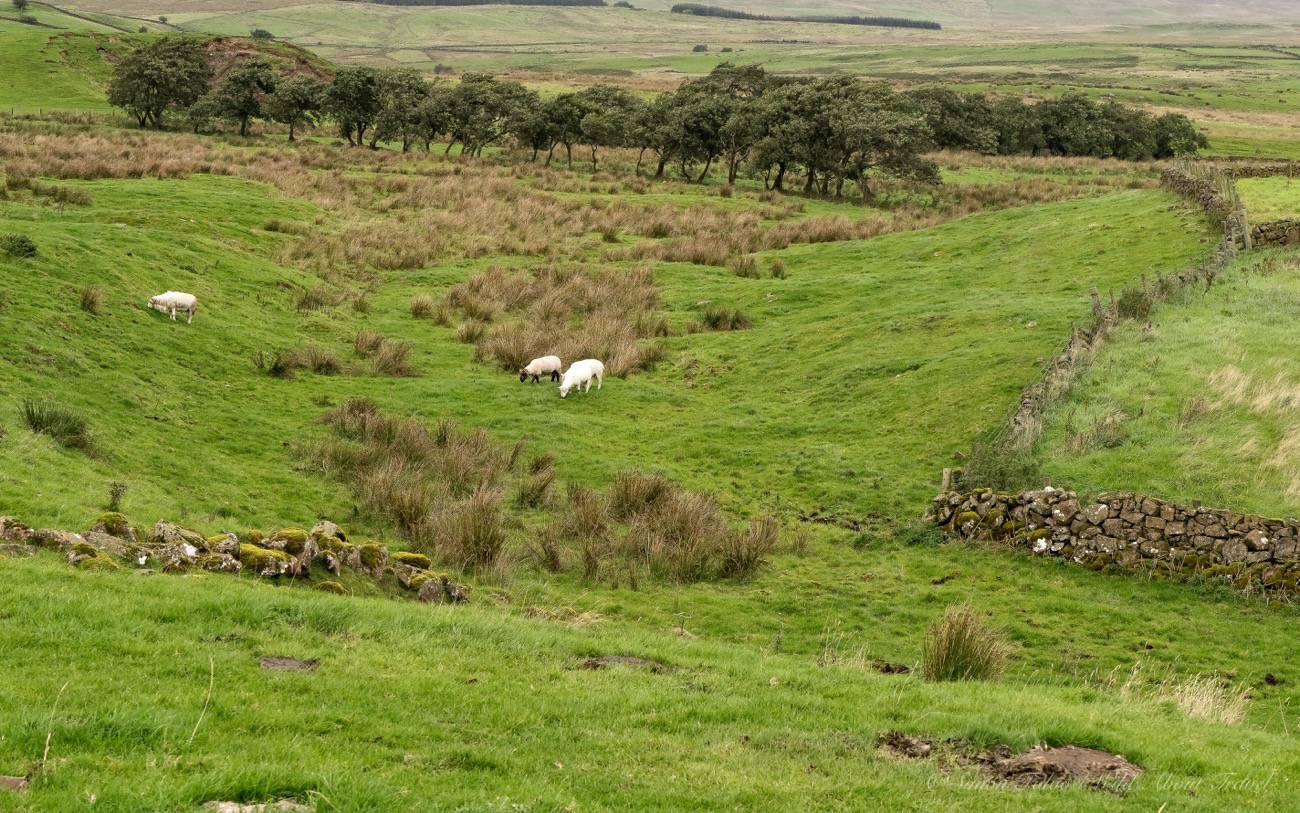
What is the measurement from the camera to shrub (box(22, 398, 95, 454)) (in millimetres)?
15188

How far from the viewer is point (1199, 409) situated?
1794cm

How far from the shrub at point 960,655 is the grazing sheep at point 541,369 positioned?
14.7 metres

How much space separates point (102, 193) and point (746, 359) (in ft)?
72.6

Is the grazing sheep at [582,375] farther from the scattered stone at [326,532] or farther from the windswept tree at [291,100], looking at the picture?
the windswept tree at [291,100]

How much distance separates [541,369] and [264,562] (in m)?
13.2

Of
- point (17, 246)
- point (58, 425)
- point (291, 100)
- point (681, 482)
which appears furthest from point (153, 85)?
point (681, 482)

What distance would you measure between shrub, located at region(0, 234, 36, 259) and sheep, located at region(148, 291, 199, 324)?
247cm

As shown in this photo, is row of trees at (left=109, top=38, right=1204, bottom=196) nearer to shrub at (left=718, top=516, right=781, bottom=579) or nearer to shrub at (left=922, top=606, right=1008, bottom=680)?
shrub at (left=718, top=516, right=781, bottom=579)

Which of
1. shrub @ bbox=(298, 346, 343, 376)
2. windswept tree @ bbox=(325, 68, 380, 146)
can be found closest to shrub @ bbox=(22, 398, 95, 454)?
shrub @ bbox=(298, 346, 343, 376)

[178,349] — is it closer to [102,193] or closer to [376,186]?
[102,193]

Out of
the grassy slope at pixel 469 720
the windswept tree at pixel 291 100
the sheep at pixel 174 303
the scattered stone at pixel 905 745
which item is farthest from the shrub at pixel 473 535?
the windswept tree at pixel 291 100

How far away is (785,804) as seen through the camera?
6926 mm

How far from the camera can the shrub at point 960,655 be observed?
10664 mm

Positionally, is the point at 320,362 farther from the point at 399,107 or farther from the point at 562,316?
the point at 399,107
